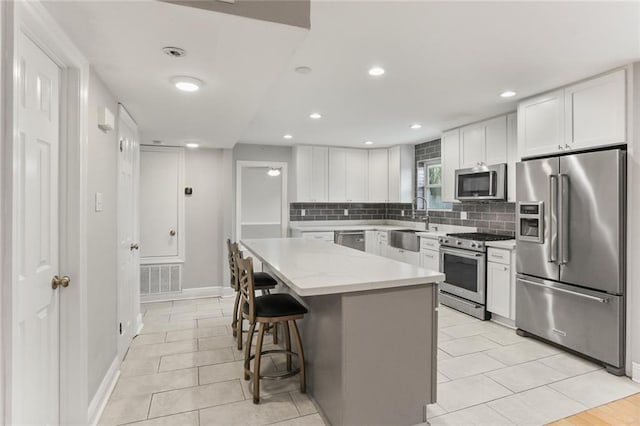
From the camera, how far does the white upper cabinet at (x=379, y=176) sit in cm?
641

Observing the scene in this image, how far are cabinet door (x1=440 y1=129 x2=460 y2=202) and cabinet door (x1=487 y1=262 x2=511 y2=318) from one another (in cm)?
128

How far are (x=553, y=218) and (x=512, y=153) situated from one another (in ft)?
3.71

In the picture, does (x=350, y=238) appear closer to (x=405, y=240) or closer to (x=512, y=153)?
(x=405, y=240)

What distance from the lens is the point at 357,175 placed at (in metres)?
6.39

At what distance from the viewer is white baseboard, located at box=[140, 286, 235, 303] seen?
4.84 m

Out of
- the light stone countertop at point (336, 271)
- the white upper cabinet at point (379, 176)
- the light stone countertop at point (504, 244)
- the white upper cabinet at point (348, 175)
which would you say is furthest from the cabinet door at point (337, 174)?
the light stone countertop at point (336, 271)

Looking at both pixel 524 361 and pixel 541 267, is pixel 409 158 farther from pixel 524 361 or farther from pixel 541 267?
pixel 524 361

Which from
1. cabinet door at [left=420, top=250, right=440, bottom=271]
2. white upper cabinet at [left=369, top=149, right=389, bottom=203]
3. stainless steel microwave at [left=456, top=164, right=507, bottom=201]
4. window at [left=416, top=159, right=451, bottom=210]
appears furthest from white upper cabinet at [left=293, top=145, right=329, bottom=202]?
stainless steel microwave at [left=456, top=164, right=507, bottom=201]

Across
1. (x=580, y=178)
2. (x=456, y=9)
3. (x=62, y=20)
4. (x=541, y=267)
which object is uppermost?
(x=456, y=9)

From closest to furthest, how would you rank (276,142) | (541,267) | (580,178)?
(580,178) → (541,267) → (276,142)

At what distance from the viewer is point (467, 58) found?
98.6 inches

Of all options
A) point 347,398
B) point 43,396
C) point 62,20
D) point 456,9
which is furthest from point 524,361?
point 62,20

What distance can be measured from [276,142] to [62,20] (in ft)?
14.1

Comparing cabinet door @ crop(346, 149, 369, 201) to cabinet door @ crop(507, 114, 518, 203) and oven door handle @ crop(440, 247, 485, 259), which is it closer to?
oven door handle @ crop(440, 247, 485, 259)
